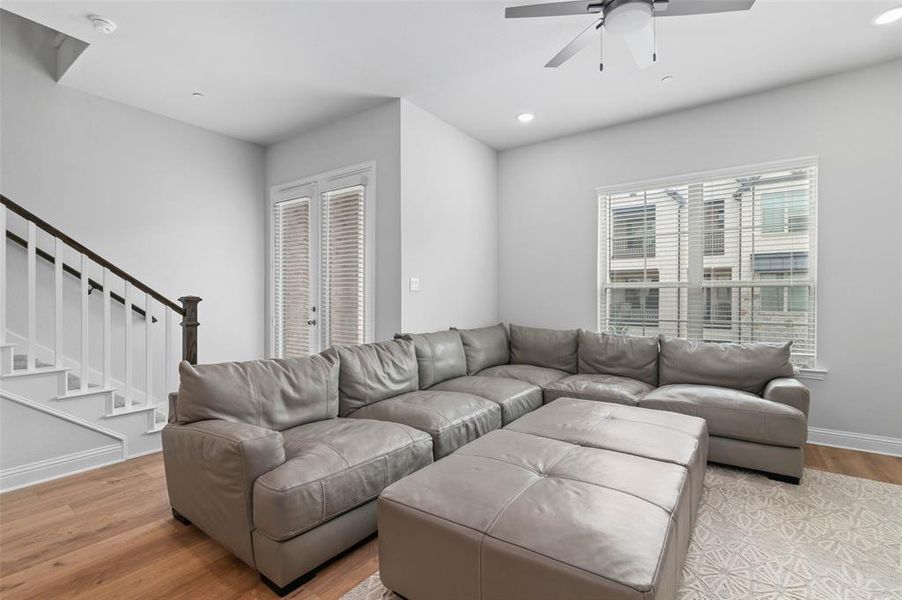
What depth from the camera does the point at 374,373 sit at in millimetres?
2842

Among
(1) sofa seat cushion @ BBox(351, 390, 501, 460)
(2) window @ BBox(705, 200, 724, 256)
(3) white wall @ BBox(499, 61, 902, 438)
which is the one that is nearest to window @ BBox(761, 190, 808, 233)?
(3) white wall @ BBox(499, 61, 902, 438)

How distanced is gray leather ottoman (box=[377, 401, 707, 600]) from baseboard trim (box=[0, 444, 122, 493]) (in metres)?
2.57

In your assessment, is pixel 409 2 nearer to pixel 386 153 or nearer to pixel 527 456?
pixel 386 153

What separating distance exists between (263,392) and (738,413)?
2889mm

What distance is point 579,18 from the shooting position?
243cm

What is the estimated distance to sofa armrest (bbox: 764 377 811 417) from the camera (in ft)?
8.62

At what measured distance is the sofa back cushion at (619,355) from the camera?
138 inches

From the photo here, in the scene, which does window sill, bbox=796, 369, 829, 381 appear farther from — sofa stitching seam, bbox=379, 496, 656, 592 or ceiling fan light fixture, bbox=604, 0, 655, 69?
sofa stitching seam, bbox=379, 496, 656, 592

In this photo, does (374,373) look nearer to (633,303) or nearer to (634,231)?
(633,303)

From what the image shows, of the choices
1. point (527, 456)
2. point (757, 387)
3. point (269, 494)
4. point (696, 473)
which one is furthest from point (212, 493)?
point (757, 387)

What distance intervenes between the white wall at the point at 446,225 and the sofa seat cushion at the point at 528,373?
64 cm

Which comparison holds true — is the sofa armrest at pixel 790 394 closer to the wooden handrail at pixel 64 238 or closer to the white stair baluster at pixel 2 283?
the wooden handrail at pixel 64 238

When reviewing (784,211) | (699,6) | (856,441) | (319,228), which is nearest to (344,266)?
(319,228)

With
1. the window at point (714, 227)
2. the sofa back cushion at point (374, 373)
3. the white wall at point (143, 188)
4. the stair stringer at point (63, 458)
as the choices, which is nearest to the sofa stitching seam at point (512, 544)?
the sofa back cushion at point (374, 373)
